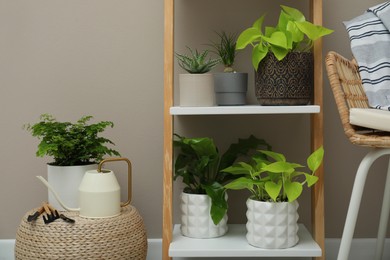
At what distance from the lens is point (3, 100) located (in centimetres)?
176

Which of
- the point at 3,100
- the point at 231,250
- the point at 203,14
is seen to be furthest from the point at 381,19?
the point at 3,100

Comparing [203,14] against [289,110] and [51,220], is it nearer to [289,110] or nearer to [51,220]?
[289,110]

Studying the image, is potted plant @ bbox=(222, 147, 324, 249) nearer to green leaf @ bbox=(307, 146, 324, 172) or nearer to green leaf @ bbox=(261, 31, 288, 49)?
green leaf @ bbox=(307, 146, 324, 172)

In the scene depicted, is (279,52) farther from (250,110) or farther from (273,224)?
(273,224)

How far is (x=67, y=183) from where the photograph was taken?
4.92ft

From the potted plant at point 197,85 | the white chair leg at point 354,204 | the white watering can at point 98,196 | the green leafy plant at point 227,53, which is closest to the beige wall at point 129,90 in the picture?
the green leafy plant at point 227,53

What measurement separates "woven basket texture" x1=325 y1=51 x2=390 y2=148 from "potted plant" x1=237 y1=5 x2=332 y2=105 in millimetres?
100

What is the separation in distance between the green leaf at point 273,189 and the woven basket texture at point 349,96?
237 mm

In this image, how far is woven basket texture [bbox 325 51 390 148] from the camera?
125 cm

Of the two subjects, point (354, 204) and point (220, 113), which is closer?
point (354, 204)

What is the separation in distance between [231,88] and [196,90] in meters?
0.11

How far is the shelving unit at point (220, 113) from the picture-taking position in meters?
1.43

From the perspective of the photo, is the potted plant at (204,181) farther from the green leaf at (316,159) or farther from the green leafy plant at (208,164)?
the green leaf at (316,159)

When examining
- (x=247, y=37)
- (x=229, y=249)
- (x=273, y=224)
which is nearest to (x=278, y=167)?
(x=273, y=224)
